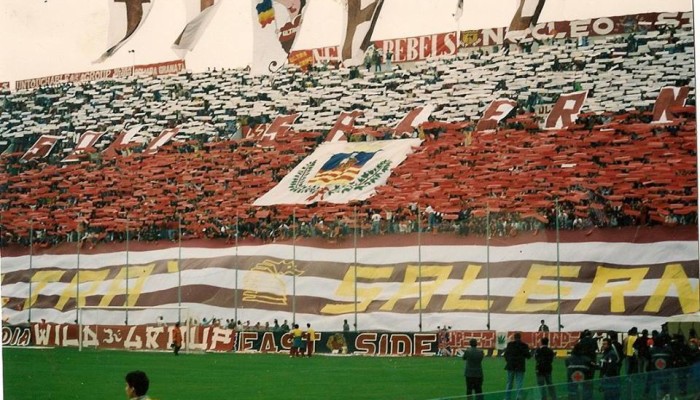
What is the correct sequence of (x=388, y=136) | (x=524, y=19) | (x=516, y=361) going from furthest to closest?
(x=388, y=136)
(x=524, y=19)
(x=516, y=361)

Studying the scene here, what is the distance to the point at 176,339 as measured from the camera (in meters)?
13.7

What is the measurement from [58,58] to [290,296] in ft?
11.8

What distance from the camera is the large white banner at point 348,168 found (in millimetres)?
13367

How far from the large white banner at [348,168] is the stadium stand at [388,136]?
103 mm

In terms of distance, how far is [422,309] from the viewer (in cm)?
1272

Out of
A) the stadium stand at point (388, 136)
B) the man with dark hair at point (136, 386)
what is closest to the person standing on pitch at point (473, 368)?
the stadium stand at point (388, 136)

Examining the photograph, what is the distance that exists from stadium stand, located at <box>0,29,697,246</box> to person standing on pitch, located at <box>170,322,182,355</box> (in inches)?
37.7

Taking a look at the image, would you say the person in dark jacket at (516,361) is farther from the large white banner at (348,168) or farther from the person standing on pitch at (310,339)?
the large white banner at (348,168)

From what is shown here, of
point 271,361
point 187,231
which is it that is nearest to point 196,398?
point 271,361

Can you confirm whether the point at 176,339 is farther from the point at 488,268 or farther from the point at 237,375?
the point at 488,268

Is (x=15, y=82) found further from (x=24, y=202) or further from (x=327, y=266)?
(x=327, y=266)

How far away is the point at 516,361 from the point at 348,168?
3202 millimetres

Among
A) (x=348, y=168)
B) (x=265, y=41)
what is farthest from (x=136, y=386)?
(x=265, y=41)

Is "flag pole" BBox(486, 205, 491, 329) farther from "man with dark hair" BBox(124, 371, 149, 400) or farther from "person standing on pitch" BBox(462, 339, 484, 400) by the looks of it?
"man with dark hair" BBox(124, 371, 149, 400)
